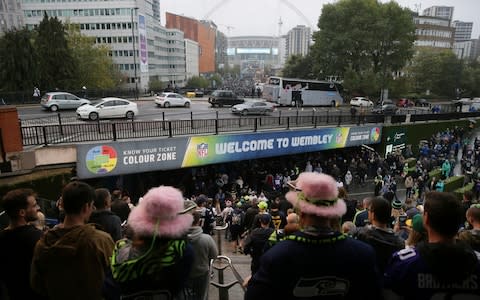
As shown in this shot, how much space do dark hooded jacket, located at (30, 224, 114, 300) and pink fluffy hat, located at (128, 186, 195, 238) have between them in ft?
2.44

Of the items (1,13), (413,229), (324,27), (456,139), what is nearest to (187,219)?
(413,229)

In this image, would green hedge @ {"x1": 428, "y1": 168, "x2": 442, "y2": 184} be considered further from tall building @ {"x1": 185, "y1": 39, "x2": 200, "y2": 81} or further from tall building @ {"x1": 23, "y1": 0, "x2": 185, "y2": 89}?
tall building @ {"x1": 185, "y1": 39, "x2": 200, "y2": 81}

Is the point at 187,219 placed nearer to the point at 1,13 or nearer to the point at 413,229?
the point at 413,229

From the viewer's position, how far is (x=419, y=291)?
2332 millimetres

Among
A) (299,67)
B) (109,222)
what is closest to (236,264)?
(109,222)

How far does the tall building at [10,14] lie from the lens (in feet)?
234

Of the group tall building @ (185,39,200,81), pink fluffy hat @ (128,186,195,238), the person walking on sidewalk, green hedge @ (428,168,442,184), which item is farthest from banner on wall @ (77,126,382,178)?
tall building @ (185,39,200,81)

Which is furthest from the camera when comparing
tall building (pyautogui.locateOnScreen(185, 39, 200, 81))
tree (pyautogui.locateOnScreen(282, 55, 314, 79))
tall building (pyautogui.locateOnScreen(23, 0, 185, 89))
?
tall building (pyautogui.locateOnScreen(185, 39, 200, 81))

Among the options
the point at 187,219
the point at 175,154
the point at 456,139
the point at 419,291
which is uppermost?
the point at 187,219

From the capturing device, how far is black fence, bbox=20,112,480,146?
14164 millimetres

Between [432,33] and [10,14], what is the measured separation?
11913 centimetres

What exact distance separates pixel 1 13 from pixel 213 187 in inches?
3198

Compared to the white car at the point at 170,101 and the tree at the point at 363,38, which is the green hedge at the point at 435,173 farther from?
the tree at the point at 363,38

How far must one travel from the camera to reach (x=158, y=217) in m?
2.36
